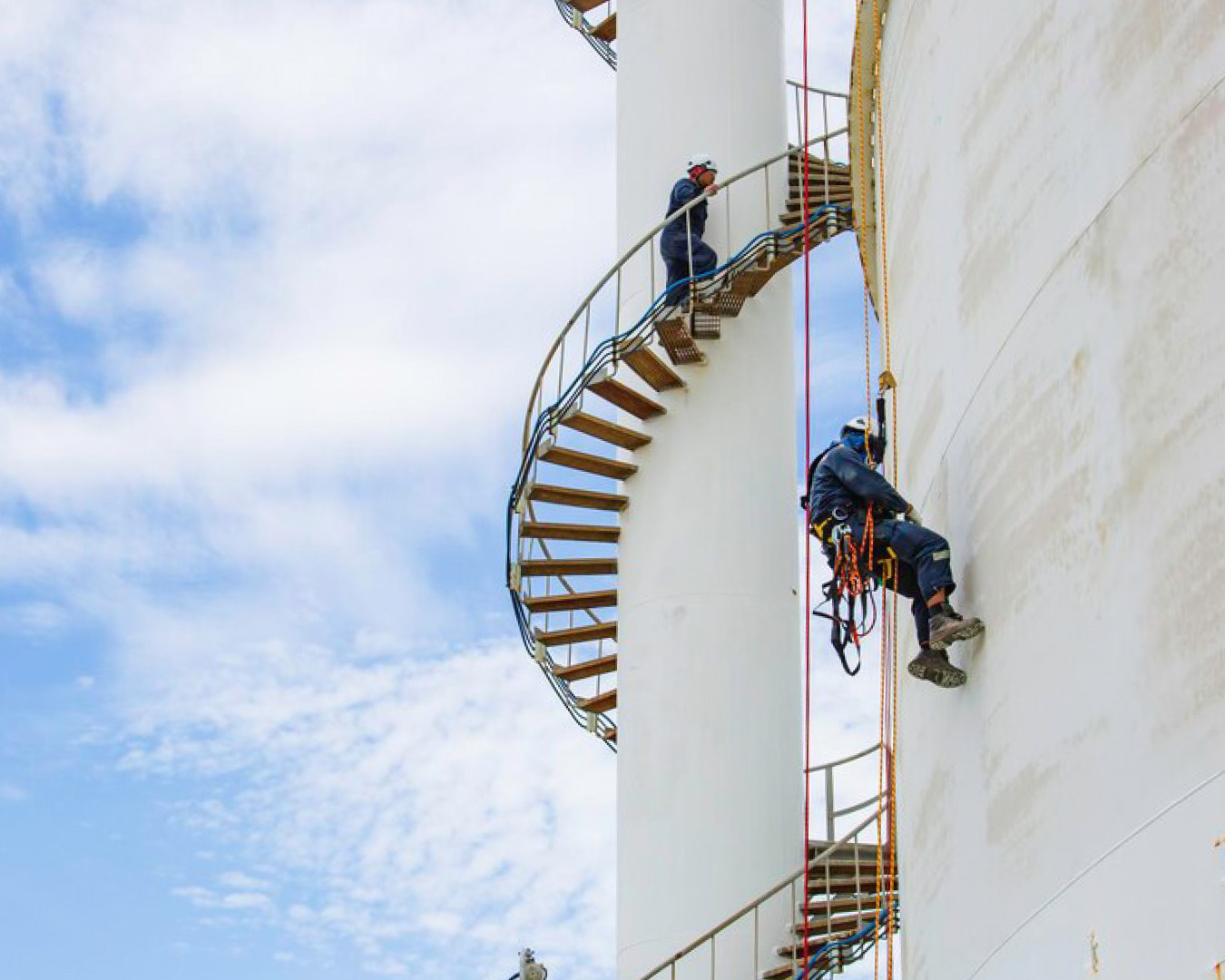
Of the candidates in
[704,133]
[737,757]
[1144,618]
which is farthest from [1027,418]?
[704,133]

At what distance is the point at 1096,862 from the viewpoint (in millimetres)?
10305

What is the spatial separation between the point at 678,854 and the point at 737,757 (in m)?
1.09

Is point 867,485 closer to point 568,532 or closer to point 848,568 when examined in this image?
point 848,568

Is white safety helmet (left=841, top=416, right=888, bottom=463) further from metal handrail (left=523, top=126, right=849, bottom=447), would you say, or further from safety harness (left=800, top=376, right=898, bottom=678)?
metal handrail (left=523, top=126, right=849, bottom=447)

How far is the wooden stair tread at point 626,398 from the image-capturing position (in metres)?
22.9

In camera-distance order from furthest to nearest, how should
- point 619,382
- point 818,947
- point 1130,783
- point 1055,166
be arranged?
1. point 619,382
2. point 818,947
3. point 1055,166
4. point 1130,783

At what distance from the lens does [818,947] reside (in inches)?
843

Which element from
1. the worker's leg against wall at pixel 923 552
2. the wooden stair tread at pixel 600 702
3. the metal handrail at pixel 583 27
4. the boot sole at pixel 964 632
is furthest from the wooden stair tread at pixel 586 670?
the boot sole at pixel 964 632

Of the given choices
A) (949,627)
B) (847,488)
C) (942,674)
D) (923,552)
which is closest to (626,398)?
(847,488)

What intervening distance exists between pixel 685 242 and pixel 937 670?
11.4 metres

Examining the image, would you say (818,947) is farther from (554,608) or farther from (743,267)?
(743,267)

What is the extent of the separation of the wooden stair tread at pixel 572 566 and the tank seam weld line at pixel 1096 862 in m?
11.9

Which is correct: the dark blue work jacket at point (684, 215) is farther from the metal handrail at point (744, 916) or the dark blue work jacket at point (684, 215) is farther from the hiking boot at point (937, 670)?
the hiking boot at point (937, 670)

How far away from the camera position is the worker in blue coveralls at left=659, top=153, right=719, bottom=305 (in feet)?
75.5
